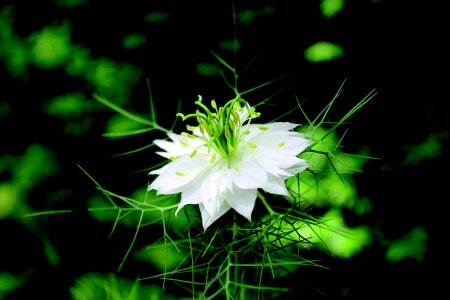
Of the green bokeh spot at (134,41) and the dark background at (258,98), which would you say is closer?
the dark background at (258,98)

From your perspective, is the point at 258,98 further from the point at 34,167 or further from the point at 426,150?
the point at 34,167

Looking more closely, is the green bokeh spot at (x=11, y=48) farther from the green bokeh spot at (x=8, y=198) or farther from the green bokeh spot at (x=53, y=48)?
the green bokeh spot at (x=8, y=198)

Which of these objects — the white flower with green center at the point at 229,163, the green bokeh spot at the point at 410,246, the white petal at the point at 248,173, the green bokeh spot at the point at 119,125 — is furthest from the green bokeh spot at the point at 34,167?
the green bokeh spot at the point at 410,246

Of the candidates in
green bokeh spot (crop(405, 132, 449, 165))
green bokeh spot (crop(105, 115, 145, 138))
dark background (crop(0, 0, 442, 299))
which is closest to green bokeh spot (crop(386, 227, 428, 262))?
dark background (crop(0, 0, 442, 299))

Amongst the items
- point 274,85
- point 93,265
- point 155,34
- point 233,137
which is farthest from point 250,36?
point 93,265

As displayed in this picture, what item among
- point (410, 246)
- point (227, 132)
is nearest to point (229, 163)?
point (227, 132)

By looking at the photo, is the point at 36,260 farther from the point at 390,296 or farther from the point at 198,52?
the point at 390,296
